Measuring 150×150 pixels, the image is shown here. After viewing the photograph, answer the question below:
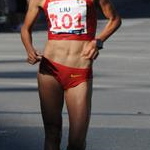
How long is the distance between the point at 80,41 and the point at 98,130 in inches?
161

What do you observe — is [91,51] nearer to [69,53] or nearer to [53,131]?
[69,53]

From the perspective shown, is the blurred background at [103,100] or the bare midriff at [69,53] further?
the blurred background at [103,100]

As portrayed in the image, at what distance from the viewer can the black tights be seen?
20.7 ft

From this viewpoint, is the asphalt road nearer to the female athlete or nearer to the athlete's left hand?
the female athlete

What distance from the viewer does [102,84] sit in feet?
48.9

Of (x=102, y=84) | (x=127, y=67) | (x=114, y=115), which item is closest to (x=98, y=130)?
(x=114, y=115)

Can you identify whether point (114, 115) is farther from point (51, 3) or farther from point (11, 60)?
point (11, 60)

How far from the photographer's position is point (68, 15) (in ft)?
20.7

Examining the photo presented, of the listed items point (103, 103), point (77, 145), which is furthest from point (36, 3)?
point (103, 103)

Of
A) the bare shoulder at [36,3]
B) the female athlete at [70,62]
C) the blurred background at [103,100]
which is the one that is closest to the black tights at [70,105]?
the female athlete at [70,62]

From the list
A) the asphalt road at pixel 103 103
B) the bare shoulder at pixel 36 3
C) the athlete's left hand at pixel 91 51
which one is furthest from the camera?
the asphalt road at pixel 103 103

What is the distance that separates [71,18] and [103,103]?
6.34m

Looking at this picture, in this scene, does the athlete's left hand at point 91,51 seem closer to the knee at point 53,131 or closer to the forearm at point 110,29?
the forearm at point 110,29

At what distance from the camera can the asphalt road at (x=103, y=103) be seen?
9598 millimetres
